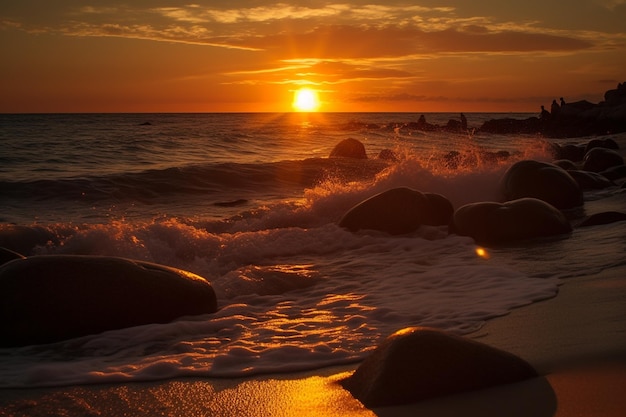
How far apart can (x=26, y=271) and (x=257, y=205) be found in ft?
28.6

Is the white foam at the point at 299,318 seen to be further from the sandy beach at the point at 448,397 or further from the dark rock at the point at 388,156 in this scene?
the dark rock at the point at 388,156

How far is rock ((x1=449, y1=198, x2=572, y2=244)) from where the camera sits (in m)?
7.85

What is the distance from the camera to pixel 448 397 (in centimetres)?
315

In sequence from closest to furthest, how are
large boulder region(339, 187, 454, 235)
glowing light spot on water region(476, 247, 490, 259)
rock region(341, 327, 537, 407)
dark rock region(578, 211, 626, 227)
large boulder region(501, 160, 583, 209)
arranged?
rock region(341, 327, 537, 407) → glowing light spot on water region(476, 247, 490, 259) → dark rock region(578, 211, 626, 227) → large boulder region(339, 187, 454, 235) → large boulder region(501, 160, 583, 209)

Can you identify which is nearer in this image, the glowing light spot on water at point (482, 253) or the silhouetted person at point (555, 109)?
the glowing light spot on water at point (482, 253)

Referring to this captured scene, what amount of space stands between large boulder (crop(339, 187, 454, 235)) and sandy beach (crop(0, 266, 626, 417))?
4.77m

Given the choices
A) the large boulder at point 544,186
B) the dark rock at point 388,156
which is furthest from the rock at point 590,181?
the dark rock at point 388,156

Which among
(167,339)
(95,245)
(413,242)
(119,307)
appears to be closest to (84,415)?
(167,339)

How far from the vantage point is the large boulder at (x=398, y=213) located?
8.97m

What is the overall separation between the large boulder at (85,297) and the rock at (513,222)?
391cm

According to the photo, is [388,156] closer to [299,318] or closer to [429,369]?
[299,318]

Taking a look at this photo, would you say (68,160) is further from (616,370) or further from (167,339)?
(616,370)

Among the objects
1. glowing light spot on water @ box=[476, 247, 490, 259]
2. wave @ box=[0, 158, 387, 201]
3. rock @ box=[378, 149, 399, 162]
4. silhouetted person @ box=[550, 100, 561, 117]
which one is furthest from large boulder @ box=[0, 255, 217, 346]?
silhouetted person @ box=[550, 100, 561, 117]

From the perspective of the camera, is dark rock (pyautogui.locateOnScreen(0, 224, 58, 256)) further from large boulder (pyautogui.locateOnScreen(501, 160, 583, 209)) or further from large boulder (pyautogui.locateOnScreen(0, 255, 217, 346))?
large boulder (pyautogui.locateOnScreen(501, 160, 583, 209))
